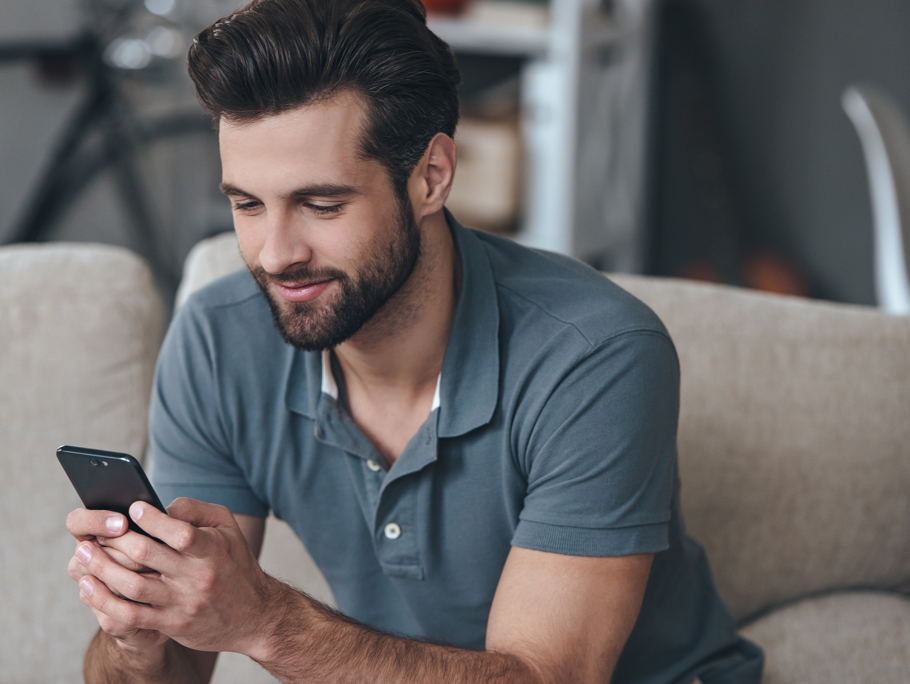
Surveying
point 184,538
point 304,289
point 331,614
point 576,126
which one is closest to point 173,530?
point 184,538

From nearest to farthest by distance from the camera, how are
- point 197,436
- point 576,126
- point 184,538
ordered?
1. point 184,538
2. point 197,436
3. point 576,126

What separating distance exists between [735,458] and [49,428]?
100 centimetres

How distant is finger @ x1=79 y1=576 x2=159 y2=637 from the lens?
81 cm

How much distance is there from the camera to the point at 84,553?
2.72 feet

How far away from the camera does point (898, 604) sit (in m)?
1.33

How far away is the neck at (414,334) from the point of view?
1.06m

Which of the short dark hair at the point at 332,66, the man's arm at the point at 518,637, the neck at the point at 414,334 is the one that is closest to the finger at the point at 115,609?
the man's arm at the point at 518,637

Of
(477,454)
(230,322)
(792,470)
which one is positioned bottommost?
(792,470)

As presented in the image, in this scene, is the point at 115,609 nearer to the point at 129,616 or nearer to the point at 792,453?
the point at 129,616

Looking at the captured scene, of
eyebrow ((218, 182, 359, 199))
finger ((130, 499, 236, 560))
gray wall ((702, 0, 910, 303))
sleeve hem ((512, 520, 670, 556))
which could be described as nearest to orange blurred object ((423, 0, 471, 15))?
gray wall ((702, 0, 910, 303))

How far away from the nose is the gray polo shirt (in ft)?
0.65

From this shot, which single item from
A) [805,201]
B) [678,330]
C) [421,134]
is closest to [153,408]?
[421,134]

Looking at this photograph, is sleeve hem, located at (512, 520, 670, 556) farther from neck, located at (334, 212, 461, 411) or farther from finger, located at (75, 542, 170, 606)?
finger, located at (75, 542, 170, 606)

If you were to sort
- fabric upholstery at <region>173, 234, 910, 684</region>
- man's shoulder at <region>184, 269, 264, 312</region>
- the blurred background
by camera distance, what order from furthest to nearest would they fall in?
the blurred background < fabric upholstery at <region>173, 234, 910, 684</region> < man's shoulder at <region>184, 269, 264, 312</region>
